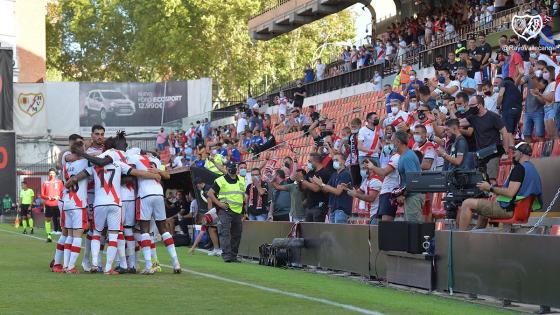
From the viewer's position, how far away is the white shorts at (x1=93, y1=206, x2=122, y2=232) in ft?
→ 56.4

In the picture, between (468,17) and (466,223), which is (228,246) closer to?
(466,223)

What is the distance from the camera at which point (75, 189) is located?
699 inches

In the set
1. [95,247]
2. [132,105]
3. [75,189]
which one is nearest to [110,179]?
[75,189]

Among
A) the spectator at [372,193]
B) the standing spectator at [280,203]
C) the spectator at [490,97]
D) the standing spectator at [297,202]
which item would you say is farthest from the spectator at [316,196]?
the spectator at [490,97]

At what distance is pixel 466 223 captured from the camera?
624 inches

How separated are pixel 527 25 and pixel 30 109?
1641 inches

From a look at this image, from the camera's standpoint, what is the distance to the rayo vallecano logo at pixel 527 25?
24500 millimetres

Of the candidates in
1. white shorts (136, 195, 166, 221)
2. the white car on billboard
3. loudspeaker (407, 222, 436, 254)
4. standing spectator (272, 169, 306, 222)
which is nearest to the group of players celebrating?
white shorts (136, 195, 166, 221)

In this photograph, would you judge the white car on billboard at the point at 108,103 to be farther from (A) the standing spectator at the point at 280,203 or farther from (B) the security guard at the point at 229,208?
(B) the security guard at the point at 229,208

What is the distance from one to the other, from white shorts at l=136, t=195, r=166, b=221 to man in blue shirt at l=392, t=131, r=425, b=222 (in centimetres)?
384

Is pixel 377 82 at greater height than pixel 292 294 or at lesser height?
greater

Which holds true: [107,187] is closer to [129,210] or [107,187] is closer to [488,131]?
[129,210]

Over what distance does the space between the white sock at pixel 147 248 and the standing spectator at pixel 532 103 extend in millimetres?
7427

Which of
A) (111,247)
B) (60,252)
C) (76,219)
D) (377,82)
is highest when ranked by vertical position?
(377,82)
